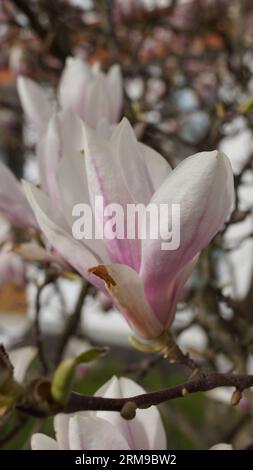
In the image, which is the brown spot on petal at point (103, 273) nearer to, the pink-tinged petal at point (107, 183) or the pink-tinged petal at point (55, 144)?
the pink-tinged petal at point (107, 183)

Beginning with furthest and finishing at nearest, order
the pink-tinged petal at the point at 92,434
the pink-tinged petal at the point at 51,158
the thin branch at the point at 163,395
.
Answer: the pink-tinged petal at the point at 51,158 → the pink-tinged petal at the point at 92,434 → the thin branch at the point at 163,395

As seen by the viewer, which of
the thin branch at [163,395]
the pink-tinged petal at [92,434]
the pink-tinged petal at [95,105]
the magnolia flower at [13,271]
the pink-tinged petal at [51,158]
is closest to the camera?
the thin branch at [163,395]

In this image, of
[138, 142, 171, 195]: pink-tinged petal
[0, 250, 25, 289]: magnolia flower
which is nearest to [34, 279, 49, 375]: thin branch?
[138, 142, 171, 195]: pink-tinged petal

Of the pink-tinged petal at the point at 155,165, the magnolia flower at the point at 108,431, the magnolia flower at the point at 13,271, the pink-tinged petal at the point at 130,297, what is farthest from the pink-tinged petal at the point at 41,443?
the magnolia flower at the point at 13,271

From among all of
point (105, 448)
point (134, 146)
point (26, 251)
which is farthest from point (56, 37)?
point (105, 448)

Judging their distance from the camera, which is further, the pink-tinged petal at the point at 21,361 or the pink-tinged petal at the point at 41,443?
the pink-tinged petal at the point at 21,361

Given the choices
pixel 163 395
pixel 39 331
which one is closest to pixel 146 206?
pixel 163 395

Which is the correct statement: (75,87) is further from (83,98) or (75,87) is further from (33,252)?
(33,252)
